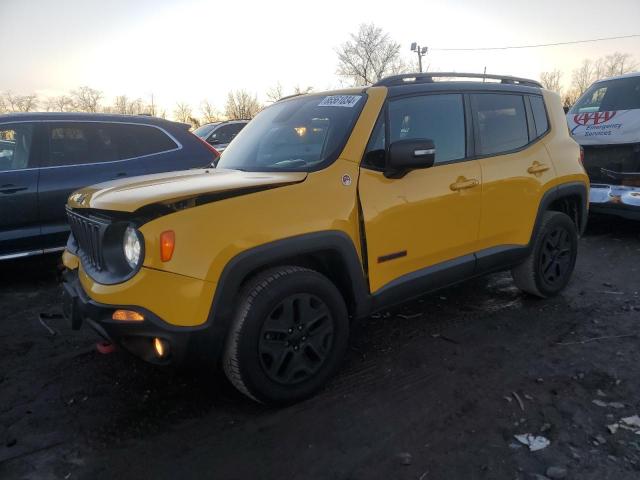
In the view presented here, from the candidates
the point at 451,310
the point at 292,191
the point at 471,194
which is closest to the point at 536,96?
→ the point at 471,194

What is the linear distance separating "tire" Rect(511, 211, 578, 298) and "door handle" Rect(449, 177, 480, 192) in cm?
101

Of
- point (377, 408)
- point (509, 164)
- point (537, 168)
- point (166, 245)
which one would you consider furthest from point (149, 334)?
point (537, 168)

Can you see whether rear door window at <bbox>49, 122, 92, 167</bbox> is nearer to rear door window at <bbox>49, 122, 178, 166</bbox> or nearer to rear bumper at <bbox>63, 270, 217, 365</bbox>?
rear door window at <bbox>49, 122, 178, 166</bbox>

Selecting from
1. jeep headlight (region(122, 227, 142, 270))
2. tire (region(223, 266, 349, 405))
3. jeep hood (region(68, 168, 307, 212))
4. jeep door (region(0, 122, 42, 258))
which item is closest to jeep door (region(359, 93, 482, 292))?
tire (region(223, 266, 349, 405))

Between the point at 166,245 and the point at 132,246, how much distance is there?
23 centimetres

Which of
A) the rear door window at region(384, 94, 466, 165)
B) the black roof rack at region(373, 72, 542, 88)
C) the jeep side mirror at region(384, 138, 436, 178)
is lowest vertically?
the jeep side mirror at region(384, 138, 436, 178)

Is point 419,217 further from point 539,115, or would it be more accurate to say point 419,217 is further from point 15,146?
point 15,146

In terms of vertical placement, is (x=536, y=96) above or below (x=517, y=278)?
above

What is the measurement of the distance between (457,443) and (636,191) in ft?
16.5

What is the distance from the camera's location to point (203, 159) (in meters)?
5.81

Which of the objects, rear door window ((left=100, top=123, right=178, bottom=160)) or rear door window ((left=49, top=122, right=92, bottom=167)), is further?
rear door window ((left=100, top=123, right=178, bottom=160))

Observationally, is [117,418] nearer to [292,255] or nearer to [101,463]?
[101,463]

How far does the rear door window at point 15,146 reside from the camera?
16.2ft

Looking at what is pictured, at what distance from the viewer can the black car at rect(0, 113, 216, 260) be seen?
4.91 metres
